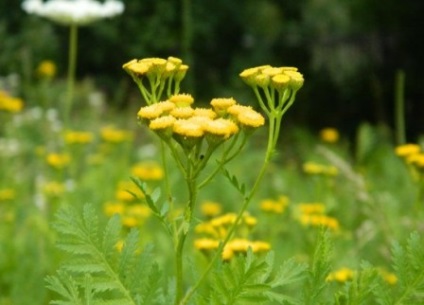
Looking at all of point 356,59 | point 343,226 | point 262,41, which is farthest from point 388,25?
point 343,226

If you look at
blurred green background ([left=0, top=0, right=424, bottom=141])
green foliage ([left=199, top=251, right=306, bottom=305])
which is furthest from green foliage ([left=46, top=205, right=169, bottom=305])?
blurred green background ([left=0, top=0, right=424, bottom=141])

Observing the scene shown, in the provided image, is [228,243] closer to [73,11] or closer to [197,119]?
[197,119]

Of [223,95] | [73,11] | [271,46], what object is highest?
[271,46]

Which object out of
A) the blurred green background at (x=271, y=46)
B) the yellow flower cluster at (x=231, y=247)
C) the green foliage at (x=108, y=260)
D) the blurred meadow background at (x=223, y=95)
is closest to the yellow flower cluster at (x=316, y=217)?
the blurred meadow background at (x=223, y=95)

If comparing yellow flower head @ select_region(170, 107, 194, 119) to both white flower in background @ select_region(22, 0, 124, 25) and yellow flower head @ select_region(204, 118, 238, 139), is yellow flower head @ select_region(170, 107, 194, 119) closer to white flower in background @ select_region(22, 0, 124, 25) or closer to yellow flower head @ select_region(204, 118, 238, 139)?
yellow flower head @ select_region(204, 118, 238, 139)

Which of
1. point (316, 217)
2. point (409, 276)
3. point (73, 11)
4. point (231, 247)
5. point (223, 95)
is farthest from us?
point (223, 95)

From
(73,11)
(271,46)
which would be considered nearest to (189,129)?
A: (73,11)
